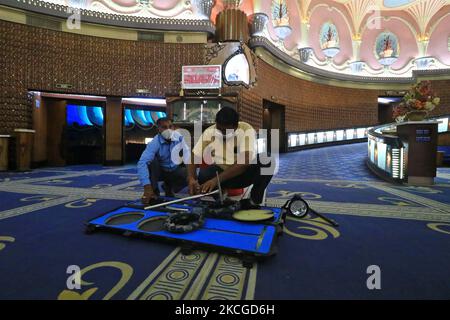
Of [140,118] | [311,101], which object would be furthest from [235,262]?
[311,101]

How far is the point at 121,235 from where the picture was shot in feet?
5.55

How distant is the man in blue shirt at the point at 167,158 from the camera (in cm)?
265

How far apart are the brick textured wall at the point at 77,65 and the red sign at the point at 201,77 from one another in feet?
1.05

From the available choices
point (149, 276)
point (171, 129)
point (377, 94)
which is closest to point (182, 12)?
point (171, 129)

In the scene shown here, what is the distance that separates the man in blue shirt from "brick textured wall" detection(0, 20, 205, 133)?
468 centimetres

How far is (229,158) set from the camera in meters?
2.36

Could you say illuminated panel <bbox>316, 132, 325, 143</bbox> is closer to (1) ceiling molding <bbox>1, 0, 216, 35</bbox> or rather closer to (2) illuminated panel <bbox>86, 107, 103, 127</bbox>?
(1) ceiling molding <bbox>1, 0, 216, 35</bbox>

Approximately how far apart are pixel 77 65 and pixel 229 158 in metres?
6.28

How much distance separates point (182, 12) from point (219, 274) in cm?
781

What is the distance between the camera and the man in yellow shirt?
2055 mm

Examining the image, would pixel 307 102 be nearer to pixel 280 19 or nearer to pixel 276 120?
pixel 276 120

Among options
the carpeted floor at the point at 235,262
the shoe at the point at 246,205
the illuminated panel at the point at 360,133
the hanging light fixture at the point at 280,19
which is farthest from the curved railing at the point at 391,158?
the illuminated panel at the point at 360,133
